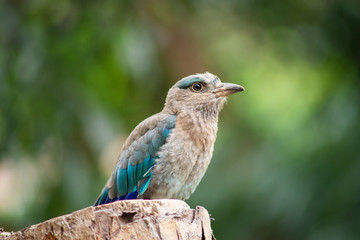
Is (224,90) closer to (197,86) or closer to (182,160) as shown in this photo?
(197,86)

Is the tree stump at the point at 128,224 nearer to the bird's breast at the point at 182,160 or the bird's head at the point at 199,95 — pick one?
the bird's breast at the point at 182,160

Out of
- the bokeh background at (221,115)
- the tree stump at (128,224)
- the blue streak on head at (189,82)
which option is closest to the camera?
the tree stump at (128,224)

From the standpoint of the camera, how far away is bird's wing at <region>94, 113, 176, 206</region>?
662 centimetres

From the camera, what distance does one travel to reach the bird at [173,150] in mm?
6555

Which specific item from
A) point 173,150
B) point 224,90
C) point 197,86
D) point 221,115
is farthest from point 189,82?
point 221,115

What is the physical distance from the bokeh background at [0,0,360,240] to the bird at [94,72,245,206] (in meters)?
3.01

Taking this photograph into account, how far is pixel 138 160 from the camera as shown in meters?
6.74

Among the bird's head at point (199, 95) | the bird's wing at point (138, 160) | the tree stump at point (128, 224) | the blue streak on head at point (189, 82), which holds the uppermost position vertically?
the blue streak on head at point (189, 82)

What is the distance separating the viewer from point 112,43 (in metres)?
10.9

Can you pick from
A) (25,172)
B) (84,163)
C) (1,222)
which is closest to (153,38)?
(84,163)

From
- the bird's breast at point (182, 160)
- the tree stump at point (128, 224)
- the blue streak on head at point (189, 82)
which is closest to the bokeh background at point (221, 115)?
the blue streak on head at point (189, 82)

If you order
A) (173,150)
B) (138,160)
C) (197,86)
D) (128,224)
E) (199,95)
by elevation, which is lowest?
(128,224)

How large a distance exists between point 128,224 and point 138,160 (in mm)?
2356

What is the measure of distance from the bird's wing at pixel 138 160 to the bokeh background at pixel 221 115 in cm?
309
